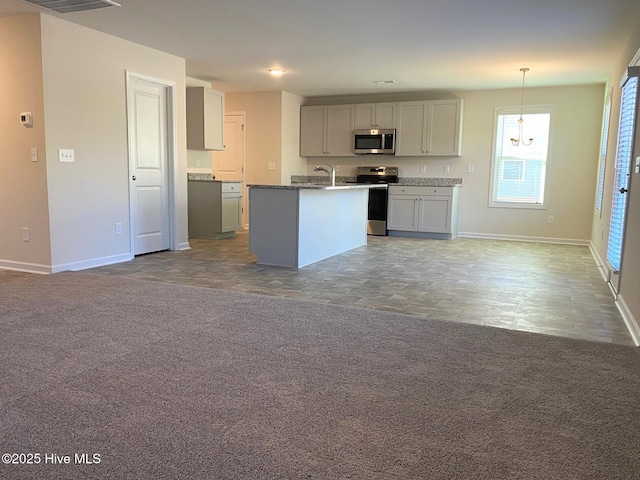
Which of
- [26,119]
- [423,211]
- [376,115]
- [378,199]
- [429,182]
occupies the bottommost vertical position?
[423,211]

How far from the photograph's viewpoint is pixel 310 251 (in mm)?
5629

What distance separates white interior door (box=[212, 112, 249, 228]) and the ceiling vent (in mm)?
4625

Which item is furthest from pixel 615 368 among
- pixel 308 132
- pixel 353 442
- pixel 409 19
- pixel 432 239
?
pixel 308 132

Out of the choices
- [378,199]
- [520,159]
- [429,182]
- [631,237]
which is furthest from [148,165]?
[520,159]

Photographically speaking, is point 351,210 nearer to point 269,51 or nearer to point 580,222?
point 269,51

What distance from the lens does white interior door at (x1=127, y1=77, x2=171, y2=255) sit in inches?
226

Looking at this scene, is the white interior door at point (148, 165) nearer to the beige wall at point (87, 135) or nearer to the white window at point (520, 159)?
the beige wall at point (87, 135)

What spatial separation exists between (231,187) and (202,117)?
111 cm

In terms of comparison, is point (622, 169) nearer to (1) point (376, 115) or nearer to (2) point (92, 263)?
(1) point (376, 115)

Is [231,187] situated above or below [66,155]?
below

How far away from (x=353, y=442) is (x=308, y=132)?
7768mm

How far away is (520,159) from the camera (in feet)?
26.4

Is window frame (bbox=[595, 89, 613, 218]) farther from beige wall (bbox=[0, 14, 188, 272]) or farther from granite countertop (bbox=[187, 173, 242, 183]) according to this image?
beige wall (bbox=[0, 14, 188, 272])

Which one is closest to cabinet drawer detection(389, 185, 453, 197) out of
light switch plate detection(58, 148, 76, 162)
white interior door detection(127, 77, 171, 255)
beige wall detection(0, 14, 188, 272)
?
white interior door detection(127, 77, 171, 255)
